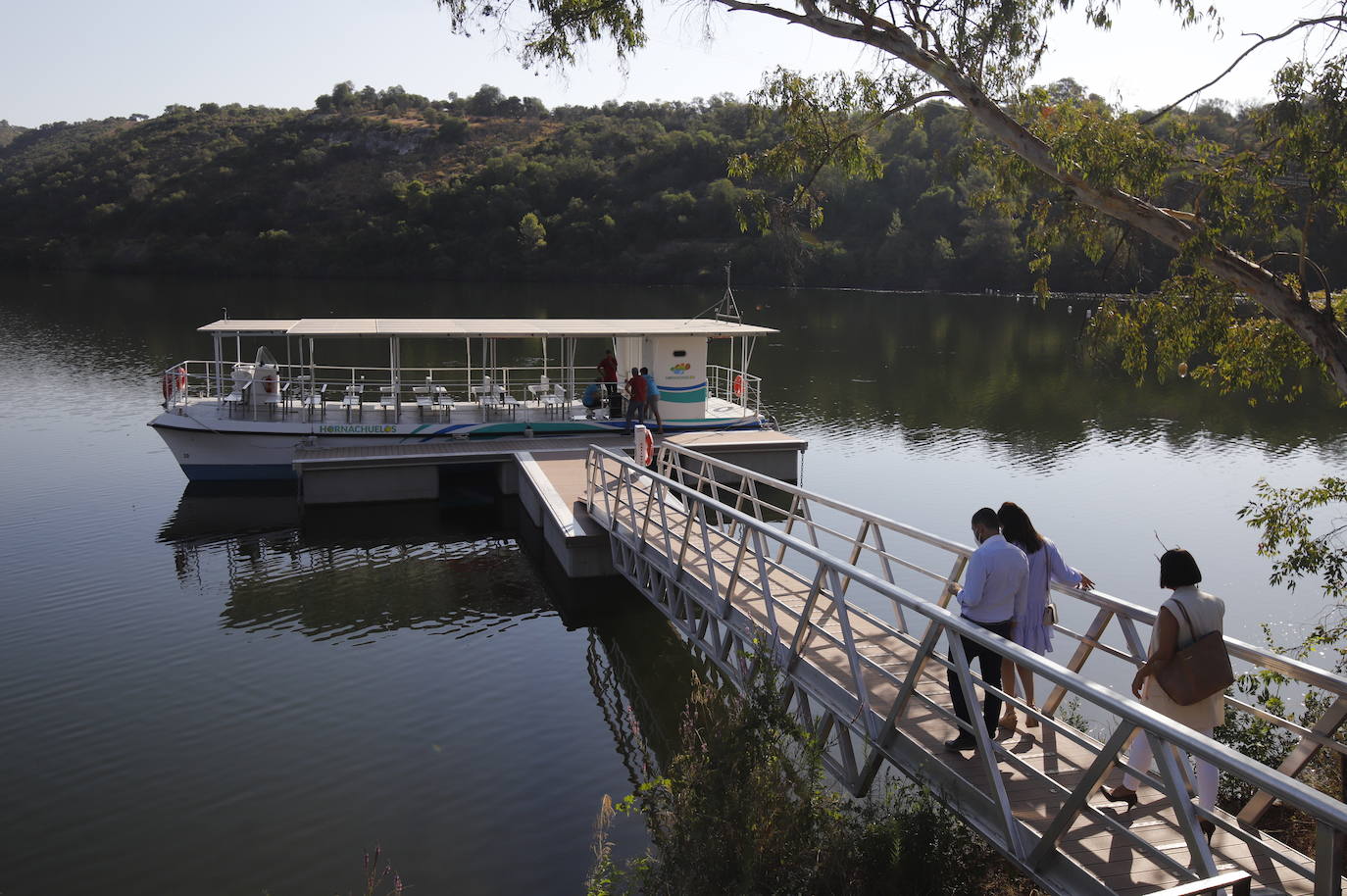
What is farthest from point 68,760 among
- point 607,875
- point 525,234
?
point 525,234

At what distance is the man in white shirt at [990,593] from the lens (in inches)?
227

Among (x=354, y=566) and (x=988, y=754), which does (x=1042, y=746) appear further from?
(x=354, y=566)

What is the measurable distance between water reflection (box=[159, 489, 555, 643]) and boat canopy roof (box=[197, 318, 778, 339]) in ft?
10.2

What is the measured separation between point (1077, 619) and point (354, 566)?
10.2m

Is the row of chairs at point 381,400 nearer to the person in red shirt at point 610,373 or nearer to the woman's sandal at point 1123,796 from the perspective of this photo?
the person in red shirt at point 610,373

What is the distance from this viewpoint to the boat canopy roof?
1873cm

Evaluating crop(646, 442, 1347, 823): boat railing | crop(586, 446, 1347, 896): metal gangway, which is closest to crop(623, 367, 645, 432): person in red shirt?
crop(646, 442, 1347, 823): boat railing

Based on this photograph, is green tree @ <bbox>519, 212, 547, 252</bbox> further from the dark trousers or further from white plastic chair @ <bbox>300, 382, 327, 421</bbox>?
the dark trousers

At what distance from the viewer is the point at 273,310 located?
5147cm

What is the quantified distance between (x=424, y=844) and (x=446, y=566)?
24.6ft

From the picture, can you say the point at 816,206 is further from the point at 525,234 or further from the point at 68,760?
the point at 525,234

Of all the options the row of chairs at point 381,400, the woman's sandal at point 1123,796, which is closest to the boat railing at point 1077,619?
the woman's sandal at point 1123,796

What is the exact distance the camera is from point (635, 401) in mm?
19406

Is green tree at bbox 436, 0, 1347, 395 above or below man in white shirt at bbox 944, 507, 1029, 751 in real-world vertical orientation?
above
